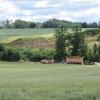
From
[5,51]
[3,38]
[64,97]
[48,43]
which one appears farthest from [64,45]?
[64,97]

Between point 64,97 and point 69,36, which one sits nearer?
point 64,97

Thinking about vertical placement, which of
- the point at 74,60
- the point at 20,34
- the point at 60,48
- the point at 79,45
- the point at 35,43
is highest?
the point at 79,45

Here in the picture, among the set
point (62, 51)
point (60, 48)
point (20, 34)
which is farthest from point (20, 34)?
point (62, 51)

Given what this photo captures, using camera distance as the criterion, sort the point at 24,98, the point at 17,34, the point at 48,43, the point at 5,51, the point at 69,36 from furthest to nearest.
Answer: the point at 17,34, the point at 48,43, the point at 69,36, the point at 5,51, the point at 24,98

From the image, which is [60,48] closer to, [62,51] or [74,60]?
[62,51]

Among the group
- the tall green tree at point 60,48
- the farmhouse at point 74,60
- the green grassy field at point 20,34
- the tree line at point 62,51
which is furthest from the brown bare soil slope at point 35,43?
the farmhouse at point 74,60

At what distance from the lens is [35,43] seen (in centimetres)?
15038

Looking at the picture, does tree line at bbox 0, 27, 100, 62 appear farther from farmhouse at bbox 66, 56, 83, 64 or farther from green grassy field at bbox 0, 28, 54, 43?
green grassy field at bbox 0, 28, 54, 43

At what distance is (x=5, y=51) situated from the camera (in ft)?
385

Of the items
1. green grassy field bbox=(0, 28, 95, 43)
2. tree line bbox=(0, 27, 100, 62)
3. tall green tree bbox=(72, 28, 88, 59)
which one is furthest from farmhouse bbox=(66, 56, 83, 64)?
green grassy field bbox=(0, 28, 95, 43)

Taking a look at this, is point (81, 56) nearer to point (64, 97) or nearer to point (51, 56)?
point (51, 56)

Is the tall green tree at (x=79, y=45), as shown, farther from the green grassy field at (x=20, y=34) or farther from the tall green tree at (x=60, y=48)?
the green grassy field at (x=20, y=34)

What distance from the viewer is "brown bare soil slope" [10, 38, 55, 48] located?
480 ft

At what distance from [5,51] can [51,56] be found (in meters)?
12.6
